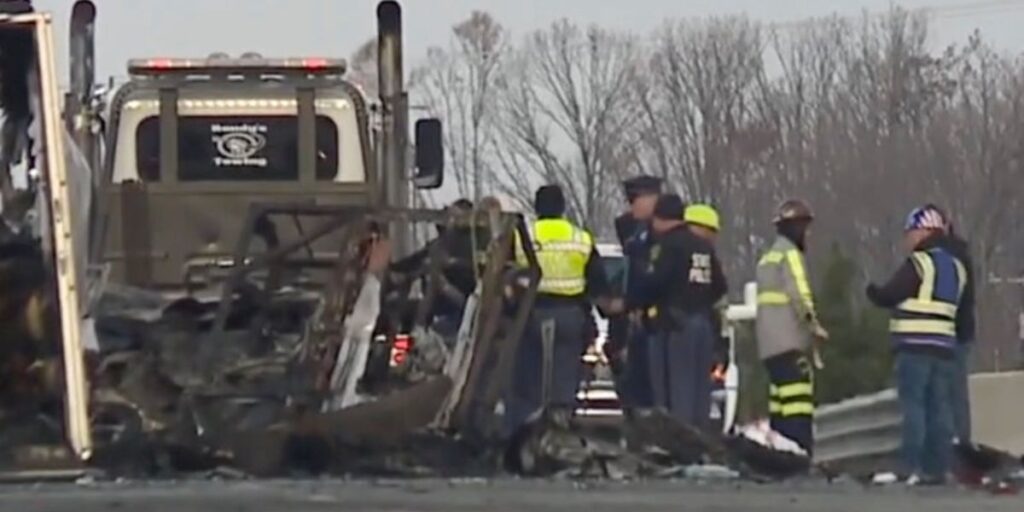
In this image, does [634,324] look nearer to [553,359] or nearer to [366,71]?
[553,359]

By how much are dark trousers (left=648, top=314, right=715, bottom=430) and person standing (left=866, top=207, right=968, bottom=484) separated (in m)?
1.23

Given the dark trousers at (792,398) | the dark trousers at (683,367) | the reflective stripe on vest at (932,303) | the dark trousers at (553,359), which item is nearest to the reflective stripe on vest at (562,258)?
the dark trousers at (553,359)

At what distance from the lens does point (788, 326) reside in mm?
14398

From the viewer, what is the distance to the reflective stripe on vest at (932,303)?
13320 millimetres

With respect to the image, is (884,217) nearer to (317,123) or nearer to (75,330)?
(317,123)

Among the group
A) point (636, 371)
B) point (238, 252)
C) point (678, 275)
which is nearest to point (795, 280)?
point (678, 275)

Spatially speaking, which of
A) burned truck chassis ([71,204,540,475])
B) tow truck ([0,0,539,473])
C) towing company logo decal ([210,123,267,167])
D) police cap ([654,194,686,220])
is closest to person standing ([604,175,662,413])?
police cap ([654,194,686,220])

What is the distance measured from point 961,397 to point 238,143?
5.47m

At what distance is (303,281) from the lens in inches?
505

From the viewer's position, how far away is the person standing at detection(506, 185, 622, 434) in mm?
14094

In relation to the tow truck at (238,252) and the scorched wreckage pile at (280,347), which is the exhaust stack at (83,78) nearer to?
the tow truck at (238,252)

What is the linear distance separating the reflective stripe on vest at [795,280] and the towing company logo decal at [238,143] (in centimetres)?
392

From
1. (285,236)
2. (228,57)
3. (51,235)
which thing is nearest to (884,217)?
(228,57)

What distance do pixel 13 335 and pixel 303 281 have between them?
291 centimetres
